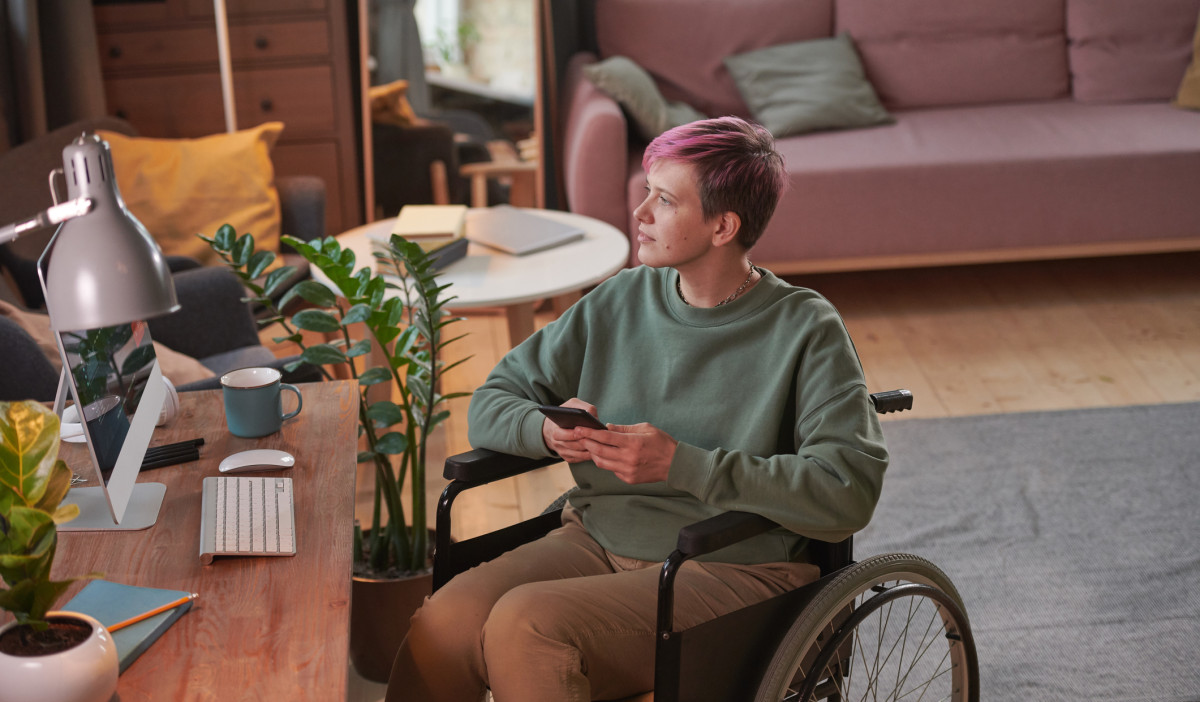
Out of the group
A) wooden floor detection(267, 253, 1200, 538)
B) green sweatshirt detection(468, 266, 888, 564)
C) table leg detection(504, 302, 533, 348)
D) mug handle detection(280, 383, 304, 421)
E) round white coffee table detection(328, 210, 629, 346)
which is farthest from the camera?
wooden floor detection(267, 253, 1200, 538)

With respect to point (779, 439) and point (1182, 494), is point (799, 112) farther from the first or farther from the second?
point (779, 439)

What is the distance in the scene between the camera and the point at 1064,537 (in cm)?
228

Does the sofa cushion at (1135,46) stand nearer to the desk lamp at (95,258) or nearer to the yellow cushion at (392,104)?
the yellow cushion at (392,104)

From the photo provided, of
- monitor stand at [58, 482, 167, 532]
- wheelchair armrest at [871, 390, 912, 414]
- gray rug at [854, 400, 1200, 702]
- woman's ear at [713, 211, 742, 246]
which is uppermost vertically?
woman's ear at [713, 211, 742, 246]

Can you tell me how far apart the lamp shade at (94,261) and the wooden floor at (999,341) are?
1.47 m

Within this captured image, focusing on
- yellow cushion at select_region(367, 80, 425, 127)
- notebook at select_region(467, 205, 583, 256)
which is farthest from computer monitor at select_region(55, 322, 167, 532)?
yellow cushion at select_region(367, 80, 425, 127)

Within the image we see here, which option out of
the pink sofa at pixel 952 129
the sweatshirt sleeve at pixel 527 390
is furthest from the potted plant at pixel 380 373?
the pink sofa at pixel 952 129

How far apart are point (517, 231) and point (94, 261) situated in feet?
5.93

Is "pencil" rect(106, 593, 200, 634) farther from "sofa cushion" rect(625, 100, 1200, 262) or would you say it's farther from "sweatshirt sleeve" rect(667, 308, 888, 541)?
"sofa cushion" rect(625, 100, 1200, 262)

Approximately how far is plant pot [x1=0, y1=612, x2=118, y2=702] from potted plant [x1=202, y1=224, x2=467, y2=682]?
2.54 feet

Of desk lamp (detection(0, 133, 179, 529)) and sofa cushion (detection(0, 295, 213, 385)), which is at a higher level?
desk lamp (detection(0, 133, 179, 529))

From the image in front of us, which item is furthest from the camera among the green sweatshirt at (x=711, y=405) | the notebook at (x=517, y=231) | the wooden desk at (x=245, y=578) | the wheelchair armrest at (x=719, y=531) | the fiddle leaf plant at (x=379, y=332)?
the notebook at (x=517, y=231)

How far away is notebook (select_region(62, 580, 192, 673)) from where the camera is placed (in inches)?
41.0

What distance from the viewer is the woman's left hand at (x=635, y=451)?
1.33 meters
